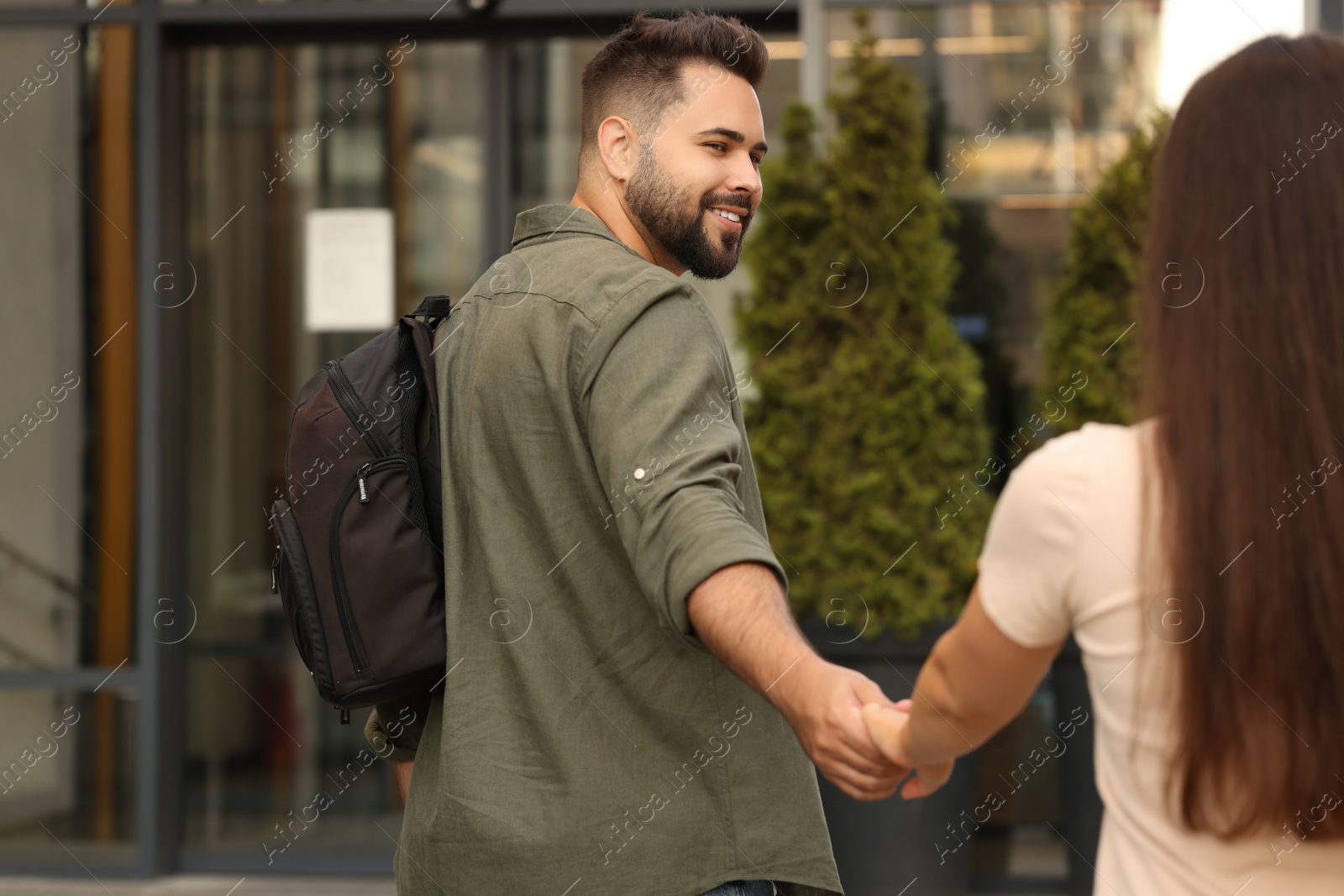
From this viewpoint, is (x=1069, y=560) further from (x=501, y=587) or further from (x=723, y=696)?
(x=501, y=587)

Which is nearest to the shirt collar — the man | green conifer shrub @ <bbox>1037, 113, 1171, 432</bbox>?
the man

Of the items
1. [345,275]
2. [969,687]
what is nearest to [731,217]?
[969,687]

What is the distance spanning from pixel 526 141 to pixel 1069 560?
4.51m

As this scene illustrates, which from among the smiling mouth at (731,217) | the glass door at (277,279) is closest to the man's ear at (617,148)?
the smiling mouth at (731,217)

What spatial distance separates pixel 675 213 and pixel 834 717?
79 centimetres

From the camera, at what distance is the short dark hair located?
1.93 meters

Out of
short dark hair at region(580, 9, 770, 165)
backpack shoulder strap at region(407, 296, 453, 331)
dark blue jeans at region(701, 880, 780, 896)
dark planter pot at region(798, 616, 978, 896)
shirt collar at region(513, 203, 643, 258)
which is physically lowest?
dark planter pot at region(798, 616, 978, 896)

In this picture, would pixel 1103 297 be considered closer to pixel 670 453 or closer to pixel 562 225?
pixel 562 225

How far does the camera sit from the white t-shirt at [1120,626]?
111 cm

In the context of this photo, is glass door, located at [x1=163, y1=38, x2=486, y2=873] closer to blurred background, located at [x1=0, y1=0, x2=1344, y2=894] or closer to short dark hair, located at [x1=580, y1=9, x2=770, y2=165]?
blurred background, located at [x1=0, y1=0, x2=1344, y2=894]

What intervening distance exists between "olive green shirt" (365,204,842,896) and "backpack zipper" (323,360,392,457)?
11cm

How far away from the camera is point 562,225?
183cm

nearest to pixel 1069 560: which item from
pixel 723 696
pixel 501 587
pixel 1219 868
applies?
pixel 1219 868

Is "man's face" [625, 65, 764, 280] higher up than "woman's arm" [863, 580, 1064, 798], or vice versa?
"man's face" [625, 65, 764, 280]
